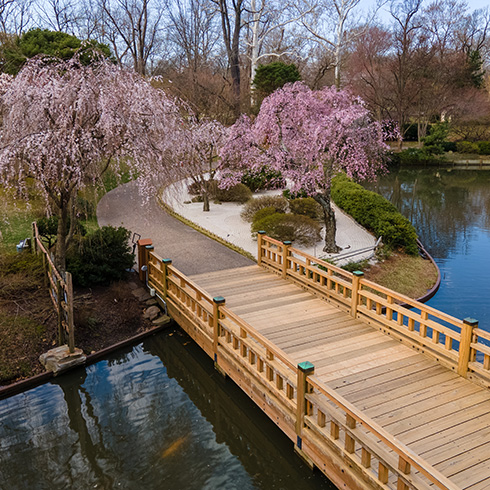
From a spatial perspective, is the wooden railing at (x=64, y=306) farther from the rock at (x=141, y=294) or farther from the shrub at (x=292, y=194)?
the shrub at (x=292, y=194)

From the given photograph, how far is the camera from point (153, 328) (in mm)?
9617

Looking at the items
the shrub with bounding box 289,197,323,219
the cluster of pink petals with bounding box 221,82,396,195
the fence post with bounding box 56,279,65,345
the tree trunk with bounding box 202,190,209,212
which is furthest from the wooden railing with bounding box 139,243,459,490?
the tree trunk with bounding box 202,190,209,212

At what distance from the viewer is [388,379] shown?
6320 millimetres

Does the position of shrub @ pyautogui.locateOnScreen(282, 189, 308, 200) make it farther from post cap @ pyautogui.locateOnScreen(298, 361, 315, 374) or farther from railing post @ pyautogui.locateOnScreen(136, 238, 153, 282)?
post cap @ pyautogui.locateOnScreen(298, 361, 315, 374)

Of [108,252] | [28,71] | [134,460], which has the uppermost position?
[28,71]

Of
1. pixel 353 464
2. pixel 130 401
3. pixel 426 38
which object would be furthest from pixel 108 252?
pixel 426 38

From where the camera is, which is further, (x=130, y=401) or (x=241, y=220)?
(x=241, y=220)

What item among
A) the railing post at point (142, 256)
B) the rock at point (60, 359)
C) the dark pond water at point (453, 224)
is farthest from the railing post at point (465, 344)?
the railing post at point (142, 256)

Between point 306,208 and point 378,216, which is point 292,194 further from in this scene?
point 378,216

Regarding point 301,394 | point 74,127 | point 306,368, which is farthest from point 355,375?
point 74,127

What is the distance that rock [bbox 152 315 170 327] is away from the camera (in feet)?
32.0

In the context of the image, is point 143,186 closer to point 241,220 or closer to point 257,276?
point 257,276

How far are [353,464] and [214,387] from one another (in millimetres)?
3510

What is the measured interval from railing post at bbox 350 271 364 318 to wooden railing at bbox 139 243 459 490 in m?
0.18
